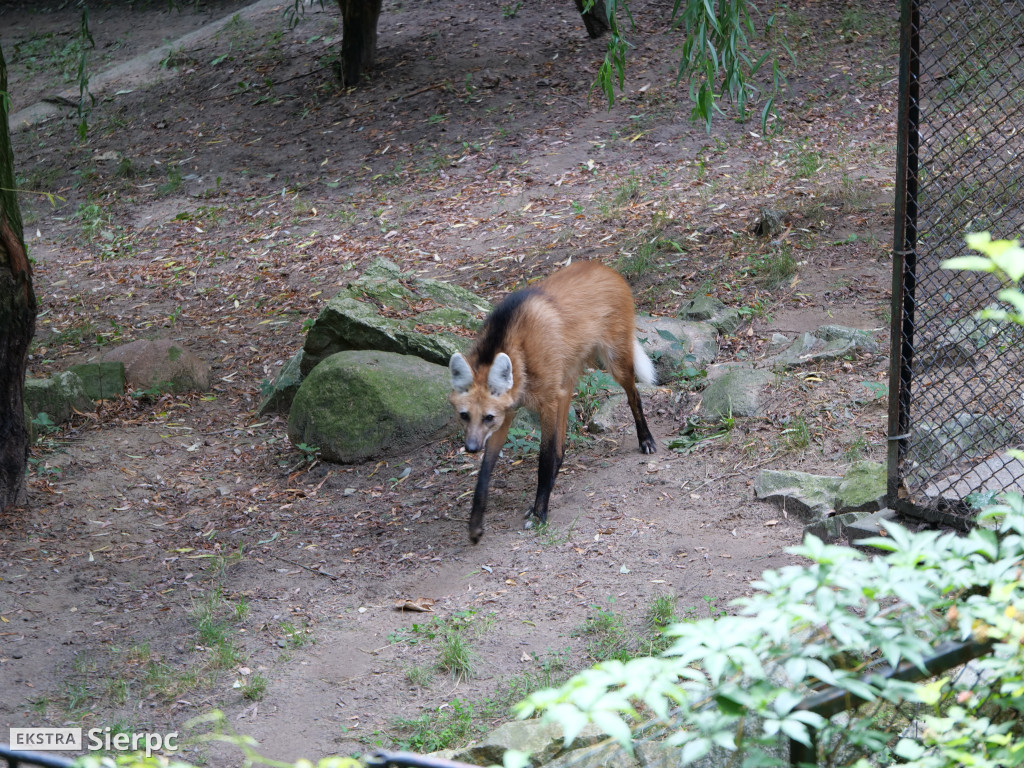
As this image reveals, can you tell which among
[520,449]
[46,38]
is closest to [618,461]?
[520,449]

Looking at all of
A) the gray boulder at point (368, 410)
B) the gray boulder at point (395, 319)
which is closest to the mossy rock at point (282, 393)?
the gray boulder at point (395, 319)

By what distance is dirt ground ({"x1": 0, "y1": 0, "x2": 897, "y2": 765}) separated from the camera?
354 cm

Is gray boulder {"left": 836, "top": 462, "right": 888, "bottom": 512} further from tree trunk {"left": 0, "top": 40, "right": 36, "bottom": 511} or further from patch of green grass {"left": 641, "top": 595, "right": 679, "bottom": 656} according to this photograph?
tree trunk {"left": 0, "top": 40, "right": 36, "bottom": 511}

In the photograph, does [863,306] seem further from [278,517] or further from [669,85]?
[669,85]

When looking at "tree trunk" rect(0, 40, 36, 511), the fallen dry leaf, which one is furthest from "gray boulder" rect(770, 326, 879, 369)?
"tree trunk" rect(0, 40, 36, 511)

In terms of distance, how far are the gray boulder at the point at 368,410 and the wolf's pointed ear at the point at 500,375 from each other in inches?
45.9

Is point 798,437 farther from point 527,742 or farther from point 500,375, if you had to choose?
point 527,742

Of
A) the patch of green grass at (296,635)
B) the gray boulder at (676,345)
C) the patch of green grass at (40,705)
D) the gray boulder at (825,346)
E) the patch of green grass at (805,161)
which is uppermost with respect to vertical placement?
the patch of green grass at (805,161)

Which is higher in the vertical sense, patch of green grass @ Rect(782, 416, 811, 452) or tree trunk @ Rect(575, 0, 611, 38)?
tree trunk @ Rect(575, 0, 611, 38)

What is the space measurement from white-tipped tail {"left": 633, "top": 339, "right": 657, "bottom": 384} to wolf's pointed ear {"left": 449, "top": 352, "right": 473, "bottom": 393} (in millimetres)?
1157

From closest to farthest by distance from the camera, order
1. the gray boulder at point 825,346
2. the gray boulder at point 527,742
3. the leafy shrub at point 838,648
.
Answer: the leafy shrub at point 838,648, the gray boulder at point 527,742, the gray boulder at point 825,346

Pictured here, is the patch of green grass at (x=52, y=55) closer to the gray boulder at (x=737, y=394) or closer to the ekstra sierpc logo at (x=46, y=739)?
the gray boulder at (x=737, y=394)

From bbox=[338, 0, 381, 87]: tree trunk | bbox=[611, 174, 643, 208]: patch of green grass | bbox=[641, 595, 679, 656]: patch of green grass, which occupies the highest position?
bbox=[338, 0, 381, 87]: tree trunk

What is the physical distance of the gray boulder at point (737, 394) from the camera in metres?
4.86
